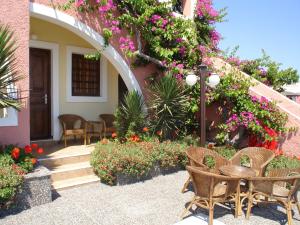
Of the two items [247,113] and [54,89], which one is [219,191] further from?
[54,89]

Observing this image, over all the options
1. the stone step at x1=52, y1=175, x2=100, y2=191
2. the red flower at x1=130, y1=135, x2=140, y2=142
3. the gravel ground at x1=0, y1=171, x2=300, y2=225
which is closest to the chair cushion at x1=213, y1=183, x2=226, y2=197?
the gravel ground at x1=0, y1=171, x2=300, y2=225

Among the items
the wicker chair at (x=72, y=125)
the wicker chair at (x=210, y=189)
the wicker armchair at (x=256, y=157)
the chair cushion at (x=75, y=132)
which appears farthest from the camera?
the wicker chair at (x=72, y=125)

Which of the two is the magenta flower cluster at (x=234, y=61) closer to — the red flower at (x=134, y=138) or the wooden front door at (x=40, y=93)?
the red flower at (x=134, y=138)

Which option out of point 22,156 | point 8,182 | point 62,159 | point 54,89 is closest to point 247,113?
point 62,159

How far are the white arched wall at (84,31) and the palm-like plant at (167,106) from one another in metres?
0.72

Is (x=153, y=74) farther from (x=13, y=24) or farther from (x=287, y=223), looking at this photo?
(x=287, y=223)

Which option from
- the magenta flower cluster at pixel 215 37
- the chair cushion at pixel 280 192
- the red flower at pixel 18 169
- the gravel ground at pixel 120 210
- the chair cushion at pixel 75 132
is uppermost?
the magenta flower cluster at pixel 215 37

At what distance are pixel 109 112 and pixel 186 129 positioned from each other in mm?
2908

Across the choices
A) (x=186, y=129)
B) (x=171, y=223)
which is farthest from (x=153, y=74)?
(x=171, y=223)

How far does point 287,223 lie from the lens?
5137 millimetres

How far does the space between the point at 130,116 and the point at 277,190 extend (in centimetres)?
427

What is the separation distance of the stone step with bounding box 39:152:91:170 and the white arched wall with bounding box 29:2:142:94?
99.7 inches

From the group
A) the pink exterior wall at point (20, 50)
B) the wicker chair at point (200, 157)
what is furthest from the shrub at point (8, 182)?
the wicker chair at point (200, 157)

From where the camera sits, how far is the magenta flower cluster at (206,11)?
34.8ft
